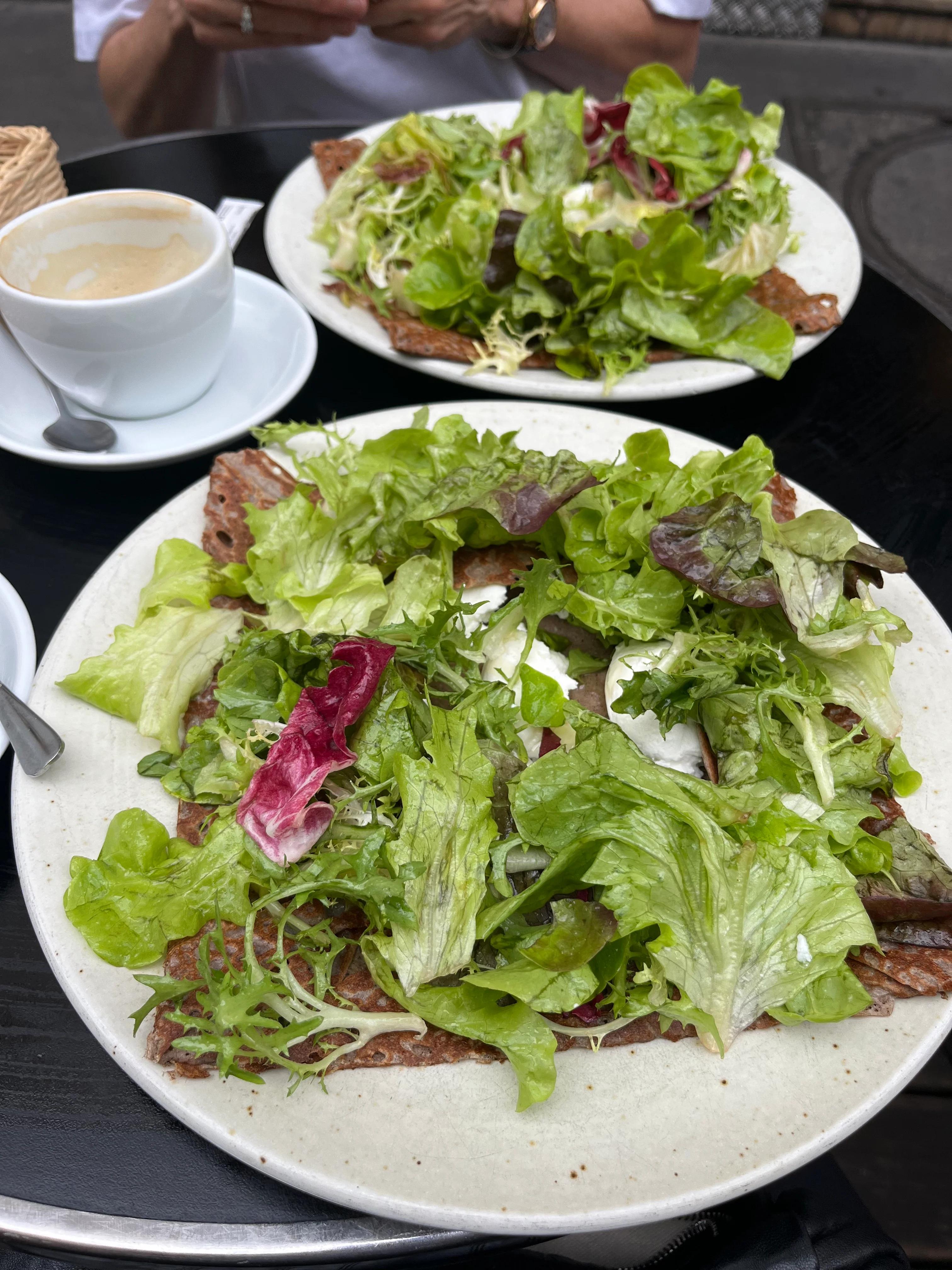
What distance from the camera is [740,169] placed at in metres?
2.30

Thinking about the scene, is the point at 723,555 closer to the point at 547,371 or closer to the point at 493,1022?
the point at 493,1022

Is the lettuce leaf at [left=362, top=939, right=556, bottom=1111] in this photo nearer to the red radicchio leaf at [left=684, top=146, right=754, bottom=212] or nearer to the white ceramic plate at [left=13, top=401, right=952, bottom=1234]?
the white ceramic plate at [left=13, top=401, right=952, bottom=1234]

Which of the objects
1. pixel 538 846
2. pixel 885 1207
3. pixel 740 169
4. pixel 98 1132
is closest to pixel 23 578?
pixel 98 1132

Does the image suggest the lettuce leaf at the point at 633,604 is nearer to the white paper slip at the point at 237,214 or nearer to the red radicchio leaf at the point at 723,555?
the red radicchio leaf at the point at 723,555

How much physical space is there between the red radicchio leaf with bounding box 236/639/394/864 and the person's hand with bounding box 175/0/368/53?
1869 millimetres

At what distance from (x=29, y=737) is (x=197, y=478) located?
771mm

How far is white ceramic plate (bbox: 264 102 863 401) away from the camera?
1.75 m

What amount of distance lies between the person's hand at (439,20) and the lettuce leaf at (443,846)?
2.16 m

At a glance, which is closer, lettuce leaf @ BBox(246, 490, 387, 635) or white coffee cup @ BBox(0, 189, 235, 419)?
lettuce leaf @ BBox(246, 490, 387, 635)

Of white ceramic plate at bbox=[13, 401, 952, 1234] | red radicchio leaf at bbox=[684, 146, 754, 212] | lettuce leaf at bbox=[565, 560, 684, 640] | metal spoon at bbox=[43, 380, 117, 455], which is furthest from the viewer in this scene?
red radicchio leaf at bbox=[684, 146, 754, 212]

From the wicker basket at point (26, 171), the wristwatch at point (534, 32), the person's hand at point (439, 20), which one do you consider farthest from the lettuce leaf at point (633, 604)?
the wristwatch at point (534, 32)

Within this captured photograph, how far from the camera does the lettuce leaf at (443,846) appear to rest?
95 cm

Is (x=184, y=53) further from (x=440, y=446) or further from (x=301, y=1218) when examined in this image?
(x=301, y=1218)

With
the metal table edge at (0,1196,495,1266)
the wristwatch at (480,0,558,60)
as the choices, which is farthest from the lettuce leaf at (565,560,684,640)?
the wristwatch at (480,0,558,60)
